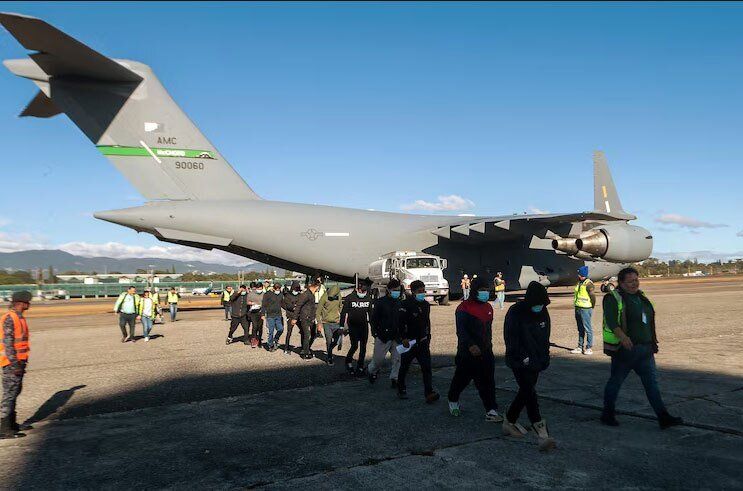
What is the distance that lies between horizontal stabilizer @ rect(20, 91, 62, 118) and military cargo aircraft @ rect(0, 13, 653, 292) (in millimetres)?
44

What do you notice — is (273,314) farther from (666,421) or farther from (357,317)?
(666,421)

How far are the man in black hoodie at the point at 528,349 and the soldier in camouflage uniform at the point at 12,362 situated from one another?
583 centimetres

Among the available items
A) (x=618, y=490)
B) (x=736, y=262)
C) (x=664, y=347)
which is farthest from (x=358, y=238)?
(x=736, y=262)

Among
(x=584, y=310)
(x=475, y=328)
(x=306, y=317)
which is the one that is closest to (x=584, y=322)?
(x=584, y=310)

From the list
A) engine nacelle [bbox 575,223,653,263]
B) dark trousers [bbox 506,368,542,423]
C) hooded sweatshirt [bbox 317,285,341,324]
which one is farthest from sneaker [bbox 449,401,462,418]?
engine nacelle [bbox 575,223,653,263]

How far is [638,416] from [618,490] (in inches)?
95.3

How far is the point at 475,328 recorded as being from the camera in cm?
612

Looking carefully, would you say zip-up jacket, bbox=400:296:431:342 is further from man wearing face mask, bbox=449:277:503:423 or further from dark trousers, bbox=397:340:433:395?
man wearing face mask, bbox=449:277:503:423

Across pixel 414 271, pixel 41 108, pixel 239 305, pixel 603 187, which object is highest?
pixel 41 108

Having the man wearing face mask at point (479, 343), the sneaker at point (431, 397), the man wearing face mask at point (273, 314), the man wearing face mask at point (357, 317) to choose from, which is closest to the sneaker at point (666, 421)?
the man wearing face mask at point (479, 343)

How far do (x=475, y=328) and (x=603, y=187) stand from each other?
87.8 feet

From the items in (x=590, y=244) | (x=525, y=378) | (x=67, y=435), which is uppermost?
(x=590, y=244)

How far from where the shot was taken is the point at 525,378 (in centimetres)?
538

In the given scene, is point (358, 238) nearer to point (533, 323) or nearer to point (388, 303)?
point (388, 303)
